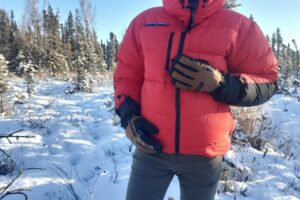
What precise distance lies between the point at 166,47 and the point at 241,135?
4377 millimetres

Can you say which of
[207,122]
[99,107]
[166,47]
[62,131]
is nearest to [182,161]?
[207,122]

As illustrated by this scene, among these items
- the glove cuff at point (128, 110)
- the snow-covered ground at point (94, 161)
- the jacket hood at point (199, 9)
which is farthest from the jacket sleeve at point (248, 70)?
the snow-covered ground at point (94, 161)

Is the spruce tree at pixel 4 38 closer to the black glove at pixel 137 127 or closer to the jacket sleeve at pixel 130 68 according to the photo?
the jacket sleeve at pixel 130 68

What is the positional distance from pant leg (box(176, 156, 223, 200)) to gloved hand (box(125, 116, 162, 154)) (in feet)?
0.59

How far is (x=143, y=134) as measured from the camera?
6.88 ft

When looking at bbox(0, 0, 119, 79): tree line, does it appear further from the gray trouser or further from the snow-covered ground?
the gray trouser

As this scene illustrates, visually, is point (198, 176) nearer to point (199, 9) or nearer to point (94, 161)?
point (199, 9)

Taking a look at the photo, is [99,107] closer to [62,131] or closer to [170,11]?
[62,131]

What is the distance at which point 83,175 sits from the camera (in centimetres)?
418

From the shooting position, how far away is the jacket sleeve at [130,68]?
91.0 inches

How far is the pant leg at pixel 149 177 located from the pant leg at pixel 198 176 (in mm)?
102

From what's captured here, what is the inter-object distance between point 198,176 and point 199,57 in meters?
0.69

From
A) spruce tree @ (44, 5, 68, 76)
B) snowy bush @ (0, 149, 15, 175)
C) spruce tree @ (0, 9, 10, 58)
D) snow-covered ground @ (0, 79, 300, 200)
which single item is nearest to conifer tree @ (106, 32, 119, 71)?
spruce tree @ (44, 5, 68, 76)

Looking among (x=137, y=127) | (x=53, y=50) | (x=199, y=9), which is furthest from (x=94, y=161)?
(x=53, y=50)
